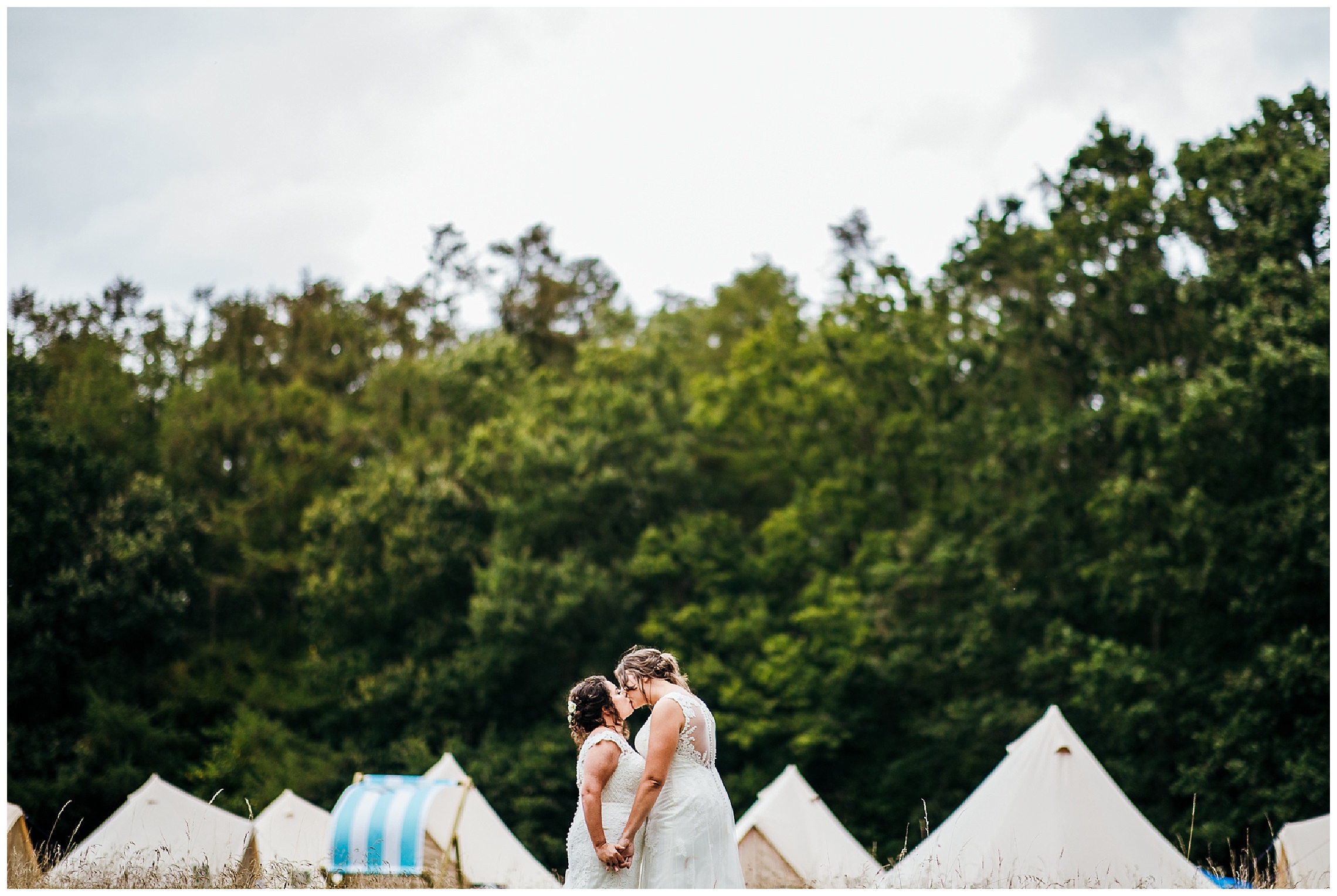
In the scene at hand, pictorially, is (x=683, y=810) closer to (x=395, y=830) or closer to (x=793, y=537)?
(x=395, y=830)

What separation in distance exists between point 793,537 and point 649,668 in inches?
714

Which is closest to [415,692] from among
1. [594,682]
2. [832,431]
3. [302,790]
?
[302,790]

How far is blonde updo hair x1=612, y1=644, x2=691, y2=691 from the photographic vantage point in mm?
4945

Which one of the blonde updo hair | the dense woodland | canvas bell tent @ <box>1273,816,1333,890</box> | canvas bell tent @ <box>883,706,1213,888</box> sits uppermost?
the dense woodland

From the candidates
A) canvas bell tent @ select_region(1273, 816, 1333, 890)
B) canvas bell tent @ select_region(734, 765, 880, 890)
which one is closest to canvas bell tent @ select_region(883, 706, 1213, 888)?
canvas bell tent @ select_region(1273, 816, 1333, 890)

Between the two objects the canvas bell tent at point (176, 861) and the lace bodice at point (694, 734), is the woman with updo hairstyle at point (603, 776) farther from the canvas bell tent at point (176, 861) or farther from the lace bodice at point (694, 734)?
the canvas bell tent at point (176, 861)

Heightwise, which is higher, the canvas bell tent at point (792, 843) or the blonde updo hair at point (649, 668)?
the blonde updo hair at point (649, 668)

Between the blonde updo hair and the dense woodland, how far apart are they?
43.6 ft

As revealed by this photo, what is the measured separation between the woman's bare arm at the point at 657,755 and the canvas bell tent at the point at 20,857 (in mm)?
3408

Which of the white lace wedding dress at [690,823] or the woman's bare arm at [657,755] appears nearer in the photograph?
the woman's bare arm at [657,755]

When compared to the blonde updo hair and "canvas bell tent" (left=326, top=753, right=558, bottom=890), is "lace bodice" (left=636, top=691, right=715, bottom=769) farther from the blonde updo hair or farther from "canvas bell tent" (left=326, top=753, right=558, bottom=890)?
"canvas bell tent" (left=326, top=753, right=558, bottom=890)

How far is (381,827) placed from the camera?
8.46 m

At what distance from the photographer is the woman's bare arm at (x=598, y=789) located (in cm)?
483

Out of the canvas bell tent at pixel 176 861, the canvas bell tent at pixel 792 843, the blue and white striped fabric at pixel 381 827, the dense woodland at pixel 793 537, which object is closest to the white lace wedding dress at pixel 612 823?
the canvas bell tent at pixel 176 861
